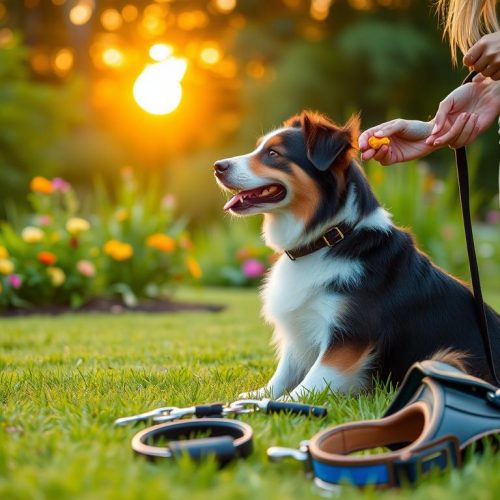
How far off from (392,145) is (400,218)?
669cm

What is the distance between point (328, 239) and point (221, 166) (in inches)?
28.2

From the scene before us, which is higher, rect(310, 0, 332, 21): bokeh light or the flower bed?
rect(310, 0, 332, 21): bokeh light

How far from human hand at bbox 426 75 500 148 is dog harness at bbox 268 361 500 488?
4.29 ft

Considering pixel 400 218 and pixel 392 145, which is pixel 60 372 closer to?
pixel 392 145

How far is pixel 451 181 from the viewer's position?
10.7 meters

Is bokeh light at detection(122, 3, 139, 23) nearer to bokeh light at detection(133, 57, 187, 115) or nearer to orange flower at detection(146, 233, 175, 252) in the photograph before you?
bokeh light at detection(133, 57, 187, 115)

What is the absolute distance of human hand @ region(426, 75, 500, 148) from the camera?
3.13m

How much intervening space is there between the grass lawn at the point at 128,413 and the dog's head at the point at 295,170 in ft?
2.94

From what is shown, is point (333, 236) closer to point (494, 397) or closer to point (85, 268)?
point (494, 397)

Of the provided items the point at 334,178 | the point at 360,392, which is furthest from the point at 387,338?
the point at 334,178

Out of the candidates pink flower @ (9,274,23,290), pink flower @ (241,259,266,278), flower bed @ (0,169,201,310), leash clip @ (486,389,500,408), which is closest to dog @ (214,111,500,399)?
leash clip @ (486,389,500,408)

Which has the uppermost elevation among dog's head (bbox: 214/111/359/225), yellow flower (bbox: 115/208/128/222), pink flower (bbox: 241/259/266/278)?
dog's head (bbox: 214/111/359/225)

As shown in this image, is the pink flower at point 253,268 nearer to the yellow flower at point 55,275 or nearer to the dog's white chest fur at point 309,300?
the yellow flower at point 55,275

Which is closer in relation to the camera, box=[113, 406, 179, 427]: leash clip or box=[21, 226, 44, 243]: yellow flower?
box=[113, 406, 179, 427]: leash clip
